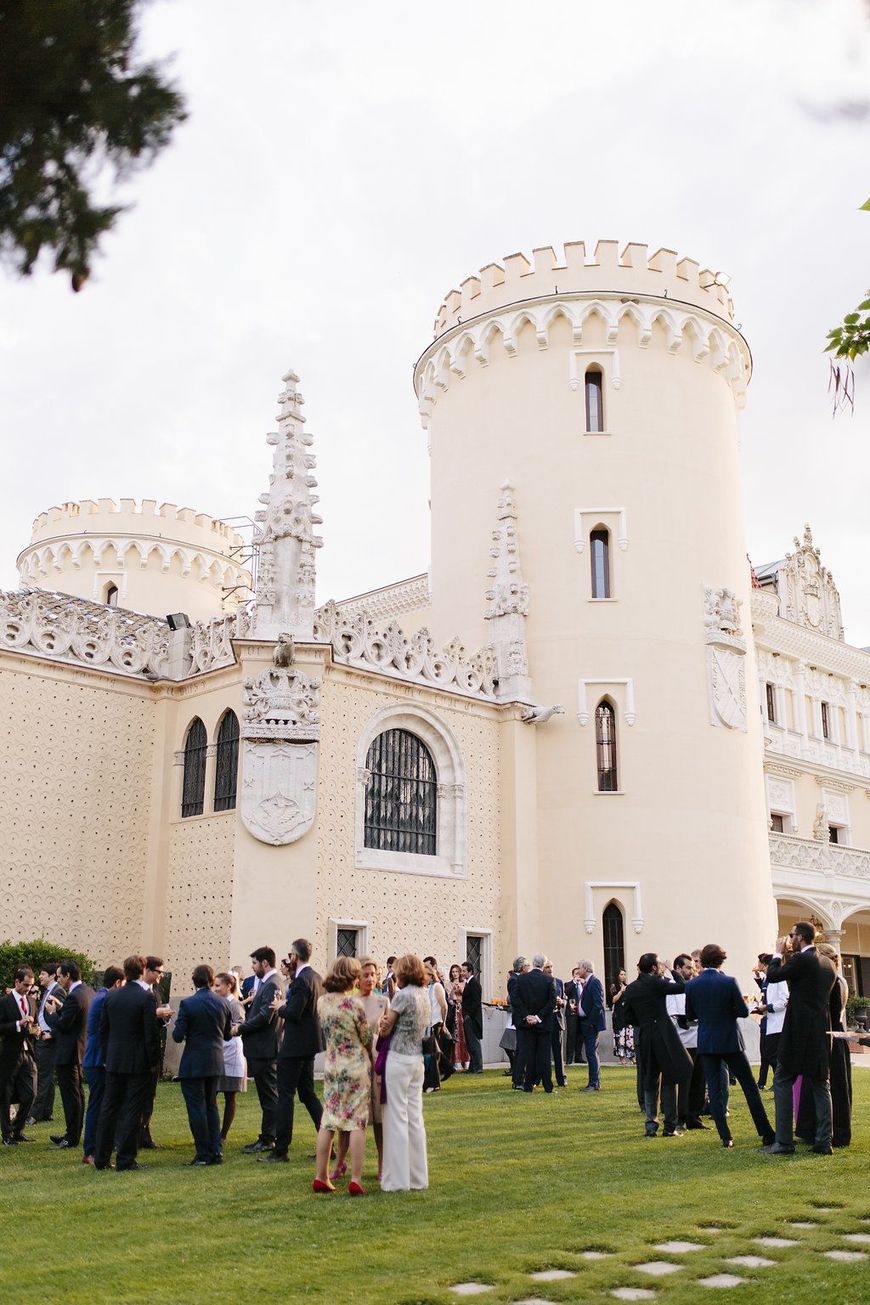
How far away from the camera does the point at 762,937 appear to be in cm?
2441

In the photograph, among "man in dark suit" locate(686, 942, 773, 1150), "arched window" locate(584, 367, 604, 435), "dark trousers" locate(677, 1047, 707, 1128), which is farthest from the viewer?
"arched window" locate(584, 367, 604, 435)

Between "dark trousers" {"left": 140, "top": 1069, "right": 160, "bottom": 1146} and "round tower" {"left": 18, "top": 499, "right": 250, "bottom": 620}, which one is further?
"round tower" {"left": 18, "top": 499, "right": 250, "bottom": 620}

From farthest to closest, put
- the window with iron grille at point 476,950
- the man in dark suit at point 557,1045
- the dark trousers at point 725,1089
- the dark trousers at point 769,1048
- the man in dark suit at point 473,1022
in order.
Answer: the window with iron grille at point 476,950 → the man in dark suit at point 473,1022 → the man in dark suit at point 557,1045 → the dark trousers at point 769,1048 → the dark trousers at point 725,1089

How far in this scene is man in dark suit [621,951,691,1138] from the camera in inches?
447

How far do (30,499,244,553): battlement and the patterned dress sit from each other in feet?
82.3

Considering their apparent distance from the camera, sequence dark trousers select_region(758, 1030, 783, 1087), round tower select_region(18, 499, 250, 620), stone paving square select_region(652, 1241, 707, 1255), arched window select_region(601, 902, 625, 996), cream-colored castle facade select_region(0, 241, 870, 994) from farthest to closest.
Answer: round tower select_region(18, 499, 250, 620) → arched window select_region(601, 902, 625, 996) → cream-colored castle facade select_region(0, 241, 870, 994) → dark trousers select_region(758, 1030, 783, 1087) → stone paving square select_region(652, 1241, 707, 1255)

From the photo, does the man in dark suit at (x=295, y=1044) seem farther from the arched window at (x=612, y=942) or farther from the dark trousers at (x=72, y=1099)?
the arched window at (x=612, y=942)

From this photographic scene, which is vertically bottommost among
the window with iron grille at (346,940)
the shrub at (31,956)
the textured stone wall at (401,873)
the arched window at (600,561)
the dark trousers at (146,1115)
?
the dark trousers at (146,1115)

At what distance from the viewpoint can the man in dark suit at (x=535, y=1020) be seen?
15.1 meters

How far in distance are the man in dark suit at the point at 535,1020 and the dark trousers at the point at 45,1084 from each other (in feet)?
18.1

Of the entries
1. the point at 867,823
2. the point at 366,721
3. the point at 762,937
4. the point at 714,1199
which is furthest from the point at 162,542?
the point at 714,1199

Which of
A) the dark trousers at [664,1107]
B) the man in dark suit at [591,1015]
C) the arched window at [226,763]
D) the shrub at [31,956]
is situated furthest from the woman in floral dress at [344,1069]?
the arched window at [226,763]

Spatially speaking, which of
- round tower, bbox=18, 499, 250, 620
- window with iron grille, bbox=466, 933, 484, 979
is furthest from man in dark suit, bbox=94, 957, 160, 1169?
round tower, bbox=18, 499, 250, 620

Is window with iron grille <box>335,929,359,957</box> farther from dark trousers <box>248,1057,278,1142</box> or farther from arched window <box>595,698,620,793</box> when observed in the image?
dark trousers <box>248,1057,278,1142</box>
